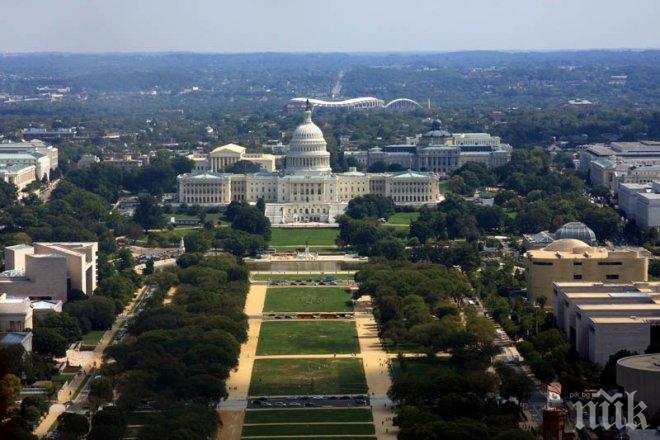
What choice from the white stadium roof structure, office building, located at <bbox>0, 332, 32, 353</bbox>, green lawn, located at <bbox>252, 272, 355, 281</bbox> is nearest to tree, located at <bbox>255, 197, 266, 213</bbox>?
green lawn, located at <bbox>252, 272, 355, 281</bbox>

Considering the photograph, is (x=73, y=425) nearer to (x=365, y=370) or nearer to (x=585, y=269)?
(x=365, y=370)

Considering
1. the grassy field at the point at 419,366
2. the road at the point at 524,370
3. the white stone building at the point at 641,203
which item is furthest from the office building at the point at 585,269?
the white stone building at the point at 641,203

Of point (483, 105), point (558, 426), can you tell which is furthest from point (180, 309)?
point (483, 105)

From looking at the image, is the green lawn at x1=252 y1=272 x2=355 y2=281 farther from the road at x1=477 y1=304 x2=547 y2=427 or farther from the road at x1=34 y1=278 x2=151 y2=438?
the road at x1=477 y1=304 x2=547 y2=427

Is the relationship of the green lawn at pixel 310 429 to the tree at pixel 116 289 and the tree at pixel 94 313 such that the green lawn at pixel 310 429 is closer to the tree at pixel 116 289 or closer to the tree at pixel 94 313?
the tree at pixel 94 313

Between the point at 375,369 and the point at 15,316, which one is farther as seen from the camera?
the point at 15,316

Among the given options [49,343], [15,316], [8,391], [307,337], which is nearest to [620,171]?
[307,337]
